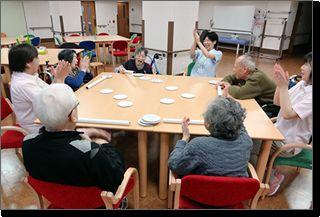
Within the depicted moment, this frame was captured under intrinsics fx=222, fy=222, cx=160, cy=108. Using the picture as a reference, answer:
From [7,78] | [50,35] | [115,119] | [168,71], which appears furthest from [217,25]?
[115,119]

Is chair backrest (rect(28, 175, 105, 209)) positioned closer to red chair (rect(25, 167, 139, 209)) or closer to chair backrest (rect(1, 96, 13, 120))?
red chair (rect(25, 167, 139, 209))

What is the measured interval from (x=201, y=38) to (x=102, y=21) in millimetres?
7149

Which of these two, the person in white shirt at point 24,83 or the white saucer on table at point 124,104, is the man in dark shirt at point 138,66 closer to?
the white saucer on table at point 124,104

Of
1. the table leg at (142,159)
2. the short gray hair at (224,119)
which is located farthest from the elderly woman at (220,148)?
the table leg at (142,159)

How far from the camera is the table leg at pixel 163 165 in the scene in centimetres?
151

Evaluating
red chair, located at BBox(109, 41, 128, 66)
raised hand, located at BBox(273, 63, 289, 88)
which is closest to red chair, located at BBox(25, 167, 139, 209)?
raised hand, located at BBox(273, 63, 289, 88)

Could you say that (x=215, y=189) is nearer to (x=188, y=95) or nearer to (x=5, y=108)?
(x=188, y=95)

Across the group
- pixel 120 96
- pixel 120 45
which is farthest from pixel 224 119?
pixel 120 45

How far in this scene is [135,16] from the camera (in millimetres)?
10398

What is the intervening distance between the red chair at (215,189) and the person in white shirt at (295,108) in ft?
2.20

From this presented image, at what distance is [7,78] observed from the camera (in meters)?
3.41
